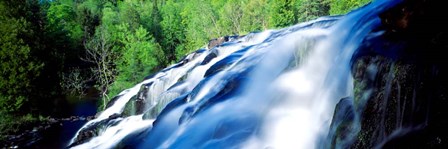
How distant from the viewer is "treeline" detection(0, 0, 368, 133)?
95.9 ft

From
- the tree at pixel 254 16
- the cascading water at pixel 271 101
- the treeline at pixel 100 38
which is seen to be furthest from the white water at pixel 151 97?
the tree at pixel 254 16

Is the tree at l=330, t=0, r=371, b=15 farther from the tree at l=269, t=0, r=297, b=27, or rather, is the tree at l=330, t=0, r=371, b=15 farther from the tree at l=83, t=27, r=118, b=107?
the tree at l=83, t=27, r=118, b=107

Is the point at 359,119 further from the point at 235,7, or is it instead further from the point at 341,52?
the point at 235,7

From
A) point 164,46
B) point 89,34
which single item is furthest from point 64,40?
point 164,46

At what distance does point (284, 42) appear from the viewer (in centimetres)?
1442

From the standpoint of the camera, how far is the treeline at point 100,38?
29234 mm

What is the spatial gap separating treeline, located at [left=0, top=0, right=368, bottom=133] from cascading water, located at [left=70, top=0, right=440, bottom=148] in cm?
1535

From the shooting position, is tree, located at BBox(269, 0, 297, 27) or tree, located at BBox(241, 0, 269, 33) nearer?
tree, located at BBox(269, 0, 297, 27)

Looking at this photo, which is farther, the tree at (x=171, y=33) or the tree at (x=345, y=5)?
the tree at (x=171, y=33)

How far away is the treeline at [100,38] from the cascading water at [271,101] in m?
15.4

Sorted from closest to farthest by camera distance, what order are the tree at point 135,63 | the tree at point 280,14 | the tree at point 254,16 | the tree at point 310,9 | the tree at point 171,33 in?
the tree at point 135,63
the tree at point 280,14
the tree at point 310,9
the tree at point 254,16
the tree at point 171,33

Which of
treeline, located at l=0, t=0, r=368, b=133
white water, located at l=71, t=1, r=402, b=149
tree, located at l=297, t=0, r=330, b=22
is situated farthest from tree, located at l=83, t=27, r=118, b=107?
tree, located at l=297, t=0, r=330, b=22

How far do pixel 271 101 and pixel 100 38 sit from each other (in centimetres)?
3433

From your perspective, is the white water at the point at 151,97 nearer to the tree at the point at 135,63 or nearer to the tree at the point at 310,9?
the tree at the point at 135,63
